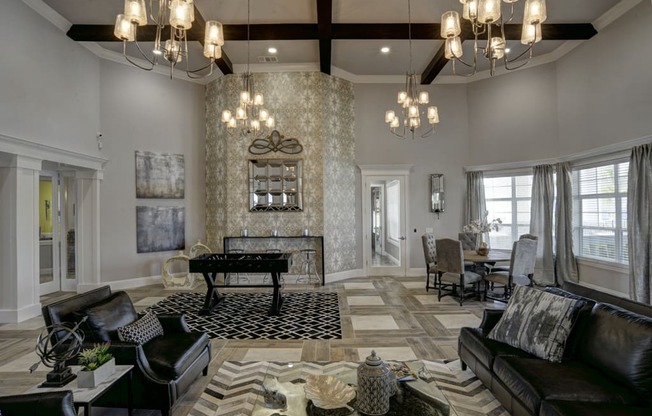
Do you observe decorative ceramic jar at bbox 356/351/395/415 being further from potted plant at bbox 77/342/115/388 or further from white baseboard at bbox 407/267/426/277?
white baseboard at bbox 407/267/426/277

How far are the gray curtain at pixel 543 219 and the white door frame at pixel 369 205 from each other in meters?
2.62

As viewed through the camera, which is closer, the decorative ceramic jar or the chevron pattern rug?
the decorative ceramic jar

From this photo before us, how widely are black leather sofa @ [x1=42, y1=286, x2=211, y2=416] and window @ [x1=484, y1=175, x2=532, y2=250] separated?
704 cm

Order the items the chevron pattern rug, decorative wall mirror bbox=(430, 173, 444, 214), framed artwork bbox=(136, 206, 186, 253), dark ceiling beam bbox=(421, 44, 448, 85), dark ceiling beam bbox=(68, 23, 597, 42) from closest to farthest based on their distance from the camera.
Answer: the chevron pattern rug, dark ceiling beam bbox=(68, 23, 597, 42), dark ceiling beam bbox=(421, 44, 448, 85), framed artwork bbox=(136, 206, 186, 253), decorative wall mirror bbox=(430, 173, 444, 214)

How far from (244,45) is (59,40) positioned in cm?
308

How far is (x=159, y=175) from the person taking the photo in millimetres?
7586

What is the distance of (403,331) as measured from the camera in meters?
4.65

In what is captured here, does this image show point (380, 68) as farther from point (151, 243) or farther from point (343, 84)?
point (151, 243)

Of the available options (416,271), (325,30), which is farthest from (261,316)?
(325,30)

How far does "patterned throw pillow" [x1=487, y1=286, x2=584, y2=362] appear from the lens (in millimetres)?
2648

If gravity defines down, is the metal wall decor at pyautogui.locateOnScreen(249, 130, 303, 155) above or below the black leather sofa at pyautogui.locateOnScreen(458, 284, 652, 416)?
above

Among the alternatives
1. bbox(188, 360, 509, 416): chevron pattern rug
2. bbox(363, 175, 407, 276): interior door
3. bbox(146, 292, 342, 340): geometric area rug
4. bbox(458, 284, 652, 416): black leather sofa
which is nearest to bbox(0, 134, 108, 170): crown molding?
bbox(146, 292, 342, 340): geometric area rug

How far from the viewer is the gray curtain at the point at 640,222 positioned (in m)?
4.96

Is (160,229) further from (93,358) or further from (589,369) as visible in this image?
Result: (589,369)
